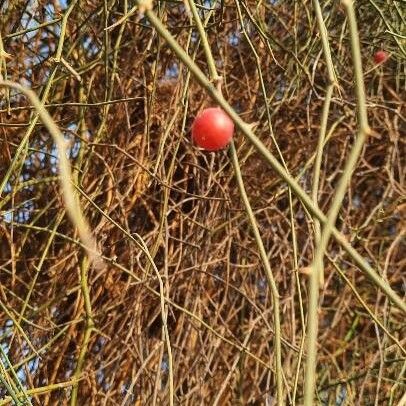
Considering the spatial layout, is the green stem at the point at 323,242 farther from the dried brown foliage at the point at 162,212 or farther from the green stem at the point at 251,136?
the dried brown foliage at the point at 162,212

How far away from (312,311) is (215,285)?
107cm

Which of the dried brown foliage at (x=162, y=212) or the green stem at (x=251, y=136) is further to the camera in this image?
the dried brown foliage at (x=162, y=212)

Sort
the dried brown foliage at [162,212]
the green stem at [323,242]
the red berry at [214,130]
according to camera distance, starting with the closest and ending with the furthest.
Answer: the green stem at [323,242] → the red berry at [214,130] → the dried brown foliage at [162,212]

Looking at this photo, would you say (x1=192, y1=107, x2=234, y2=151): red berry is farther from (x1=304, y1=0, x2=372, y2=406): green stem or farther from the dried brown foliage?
the dried brown foliage

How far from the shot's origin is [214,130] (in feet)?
2.76

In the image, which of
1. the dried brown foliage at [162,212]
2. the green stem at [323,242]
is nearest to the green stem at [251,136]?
the green stem at [323,242]

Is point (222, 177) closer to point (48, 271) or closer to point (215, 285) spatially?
point (215, 285)

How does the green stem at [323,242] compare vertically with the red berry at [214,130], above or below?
below

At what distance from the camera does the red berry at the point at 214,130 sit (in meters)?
0.84

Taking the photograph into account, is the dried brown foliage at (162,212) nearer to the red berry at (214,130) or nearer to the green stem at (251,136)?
the red berry at (214,130)

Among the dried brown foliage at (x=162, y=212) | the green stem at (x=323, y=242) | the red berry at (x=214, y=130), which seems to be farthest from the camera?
the dried brown foliage at (x=162, y=212)

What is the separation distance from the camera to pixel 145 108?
1634mm

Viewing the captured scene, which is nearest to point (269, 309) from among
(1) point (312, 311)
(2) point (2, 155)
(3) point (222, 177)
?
(3) point (222, 177)

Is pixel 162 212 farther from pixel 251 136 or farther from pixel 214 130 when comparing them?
pixel 251 136
